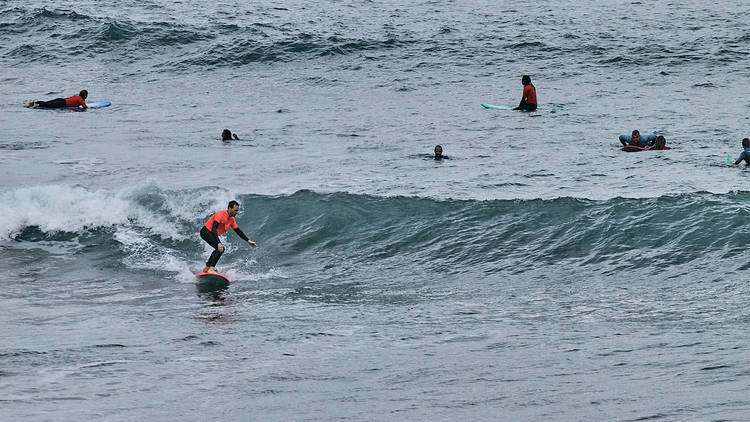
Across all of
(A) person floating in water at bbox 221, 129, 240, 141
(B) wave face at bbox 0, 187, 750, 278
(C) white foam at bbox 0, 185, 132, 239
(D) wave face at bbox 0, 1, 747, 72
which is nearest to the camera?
(B) wave face at bbox 0, 187, 750, 278

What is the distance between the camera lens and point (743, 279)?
14.8 metres

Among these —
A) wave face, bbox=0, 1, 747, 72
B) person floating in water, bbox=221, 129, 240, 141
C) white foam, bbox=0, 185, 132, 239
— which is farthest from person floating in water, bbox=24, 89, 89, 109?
white foam, bbox=0, 185, 132, 239

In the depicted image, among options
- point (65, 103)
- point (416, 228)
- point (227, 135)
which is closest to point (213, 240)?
point (416, 228)

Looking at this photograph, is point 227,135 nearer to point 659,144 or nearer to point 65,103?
point 65,103

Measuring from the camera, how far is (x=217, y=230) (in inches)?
679

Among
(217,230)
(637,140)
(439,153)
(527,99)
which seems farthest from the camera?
(527,99)

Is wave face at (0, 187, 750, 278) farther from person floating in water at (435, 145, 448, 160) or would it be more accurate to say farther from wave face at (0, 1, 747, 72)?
wave face at (0, 1, 747, 72)

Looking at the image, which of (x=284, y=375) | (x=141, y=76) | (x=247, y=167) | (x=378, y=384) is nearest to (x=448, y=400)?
(x=378, y=384)

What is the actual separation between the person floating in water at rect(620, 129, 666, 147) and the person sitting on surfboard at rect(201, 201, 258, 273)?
11809 millimetres

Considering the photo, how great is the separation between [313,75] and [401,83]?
12.5 feet

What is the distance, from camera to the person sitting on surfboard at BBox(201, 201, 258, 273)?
16734mm

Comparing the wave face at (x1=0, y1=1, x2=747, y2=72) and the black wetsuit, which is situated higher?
the wave face at (x1=0, y1=1, x2=747, y2=72)

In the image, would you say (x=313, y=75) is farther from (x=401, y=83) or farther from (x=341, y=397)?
(x=341, y=397)

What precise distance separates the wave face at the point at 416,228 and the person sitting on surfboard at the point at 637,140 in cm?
542
